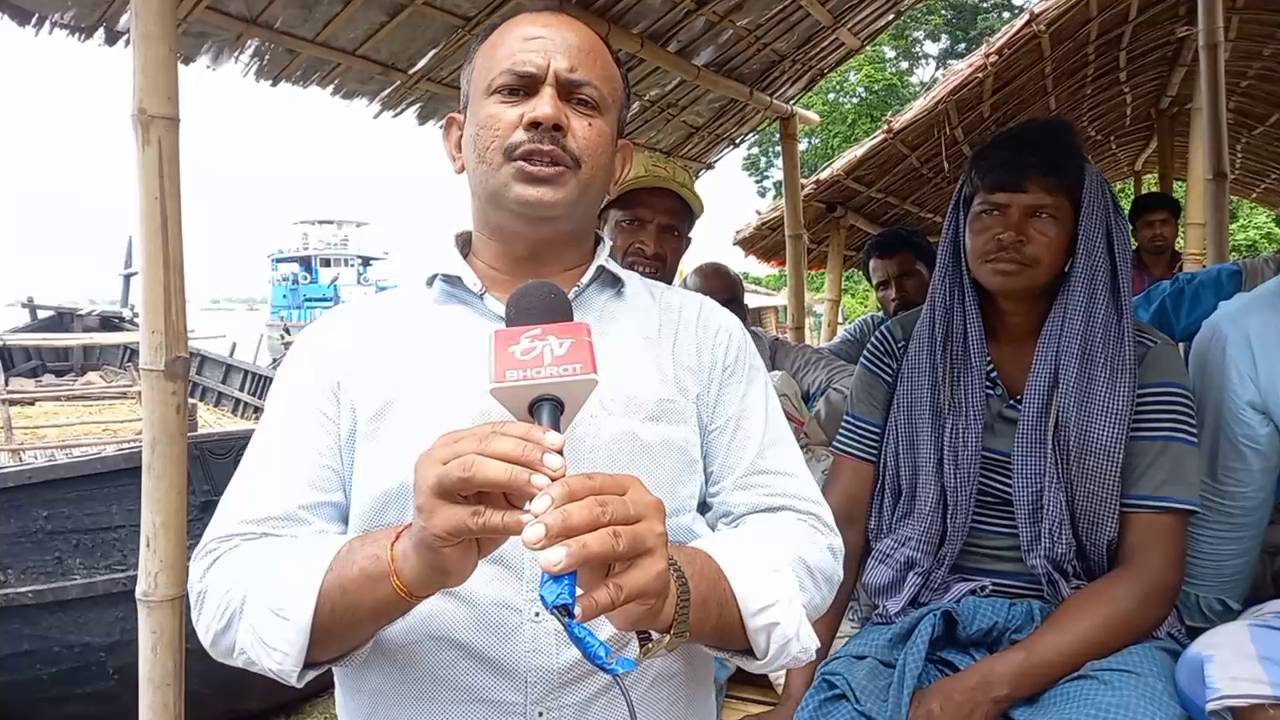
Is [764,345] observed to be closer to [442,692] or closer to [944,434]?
[944,434]

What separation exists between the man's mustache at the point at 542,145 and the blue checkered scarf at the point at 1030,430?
1218 millimetres

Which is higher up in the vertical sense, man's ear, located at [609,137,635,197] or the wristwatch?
man's ear, located at [609,137,635,197]

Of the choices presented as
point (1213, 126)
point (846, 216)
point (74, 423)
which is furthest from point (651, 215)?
point (846, 216)

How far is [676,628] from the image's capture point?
918 mm

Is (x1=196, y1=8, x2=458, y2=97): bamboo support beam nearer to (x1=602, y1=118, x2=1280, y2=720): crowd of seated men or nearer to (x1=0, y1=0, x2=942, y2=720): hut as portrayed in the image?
(x1=0, y1=0, x2=942, y2=720): hut

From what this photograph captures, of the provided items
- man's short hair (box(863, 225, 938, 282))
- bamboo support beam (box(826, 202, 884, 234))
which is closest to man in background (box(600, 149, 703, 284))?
man's short hair (box(863, 225, 938, 282))

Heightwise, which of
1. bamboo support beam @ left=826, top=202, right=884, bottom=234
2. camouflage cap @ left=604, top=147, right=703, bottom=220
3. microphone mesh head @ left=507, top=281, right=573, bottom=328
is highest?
bamboo support beam @ left=826, top=202, right=884, bottom=234

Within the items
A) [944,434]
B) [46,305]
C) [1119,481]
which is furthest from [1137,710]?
[46,305]

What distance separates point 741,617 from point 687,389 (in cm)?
35

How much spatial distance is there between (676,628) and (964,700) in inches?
40.0

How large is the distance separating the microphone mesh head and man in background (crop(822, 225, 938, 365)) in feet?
10.3

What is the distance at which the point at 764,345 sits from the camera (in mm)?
3617

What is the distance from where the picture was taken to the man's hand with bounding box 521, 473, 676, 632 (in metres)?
0.74

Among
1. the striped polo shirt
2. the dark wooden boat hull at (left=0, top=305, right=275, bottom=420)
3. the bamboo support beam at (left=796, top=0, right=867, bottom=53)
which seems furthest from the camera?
the dark wooden boat hull at (left=0, top=305, right=275, bottom=420)
